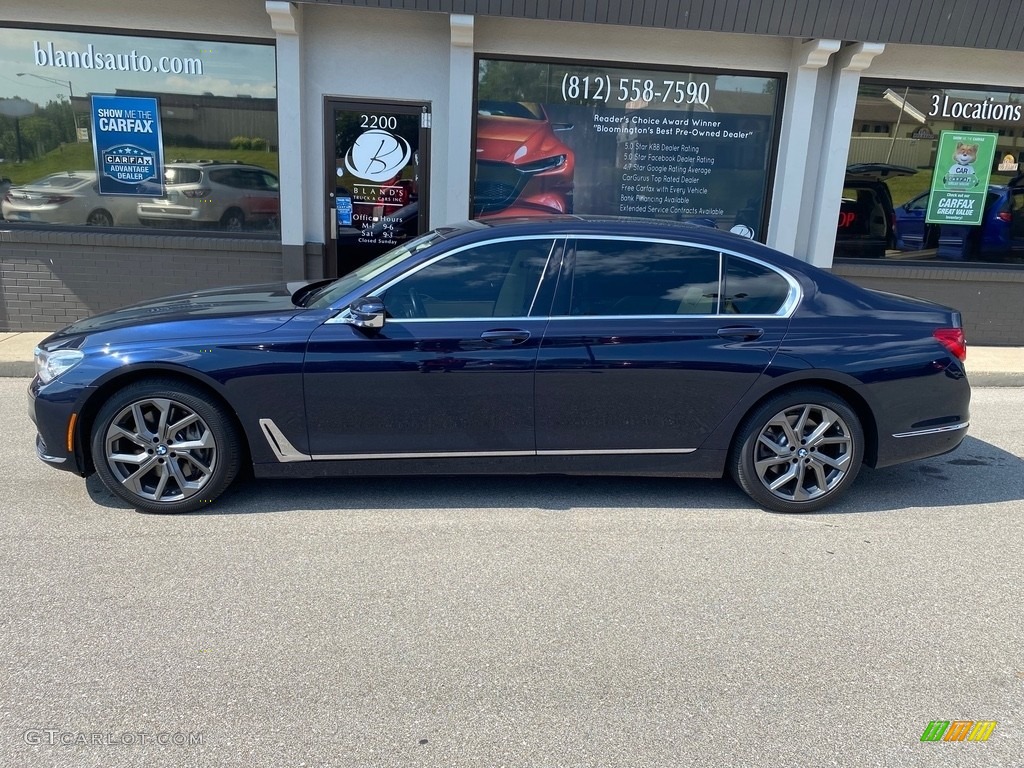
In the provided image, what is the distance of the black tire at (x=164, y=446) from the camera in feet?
13.4

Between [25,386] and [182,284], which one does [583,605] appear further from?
[182,284]

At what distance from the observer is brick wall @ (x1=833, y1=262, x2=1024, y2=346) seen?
894 centimetres

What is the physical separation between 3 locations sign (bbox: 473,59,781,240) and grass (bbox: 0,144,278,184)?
2337 millimetres

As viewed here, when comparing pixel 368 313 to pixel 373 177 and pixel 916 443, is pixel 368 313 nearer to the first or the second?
pixel 916 443

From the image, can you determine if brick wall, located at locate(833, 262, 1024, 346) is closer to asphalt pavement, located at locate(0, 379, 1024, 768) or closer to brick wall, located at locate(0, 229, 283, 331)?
asphalt pavement, located at locate(0, 379, 1024, 768)

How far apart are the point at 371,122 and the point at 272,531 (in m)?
5.55

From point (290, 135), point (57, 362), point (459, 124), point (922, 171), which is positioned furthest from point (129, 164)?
point (922, 171)

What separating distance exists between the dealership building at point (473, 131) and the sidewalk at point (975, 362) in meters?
0.44

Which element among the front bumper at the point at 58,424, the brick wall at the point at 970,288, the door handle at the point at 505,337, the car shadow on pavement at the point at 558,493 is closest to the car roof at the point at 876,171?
the brick wall at the point at 970,288

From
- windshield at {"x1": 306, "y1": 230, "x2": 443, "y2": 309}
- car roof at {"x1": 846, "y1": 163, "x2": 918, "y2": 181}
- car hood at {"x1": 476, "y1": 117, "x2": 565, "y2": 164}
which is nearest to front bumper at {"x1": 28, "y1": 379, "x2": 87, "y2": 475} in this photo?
windshield at {"x1": 306, "y1": 230, "x2": 443, "y2": 309}

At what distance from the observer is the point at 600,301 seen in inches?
171

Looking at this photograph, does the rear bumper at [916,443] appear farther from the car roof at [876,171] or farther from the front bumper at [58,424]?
the car roof at [876,171]

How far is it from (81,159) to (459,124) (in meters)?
3.97

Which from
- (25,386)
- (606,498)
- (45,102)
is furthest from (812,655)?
(45,102)
